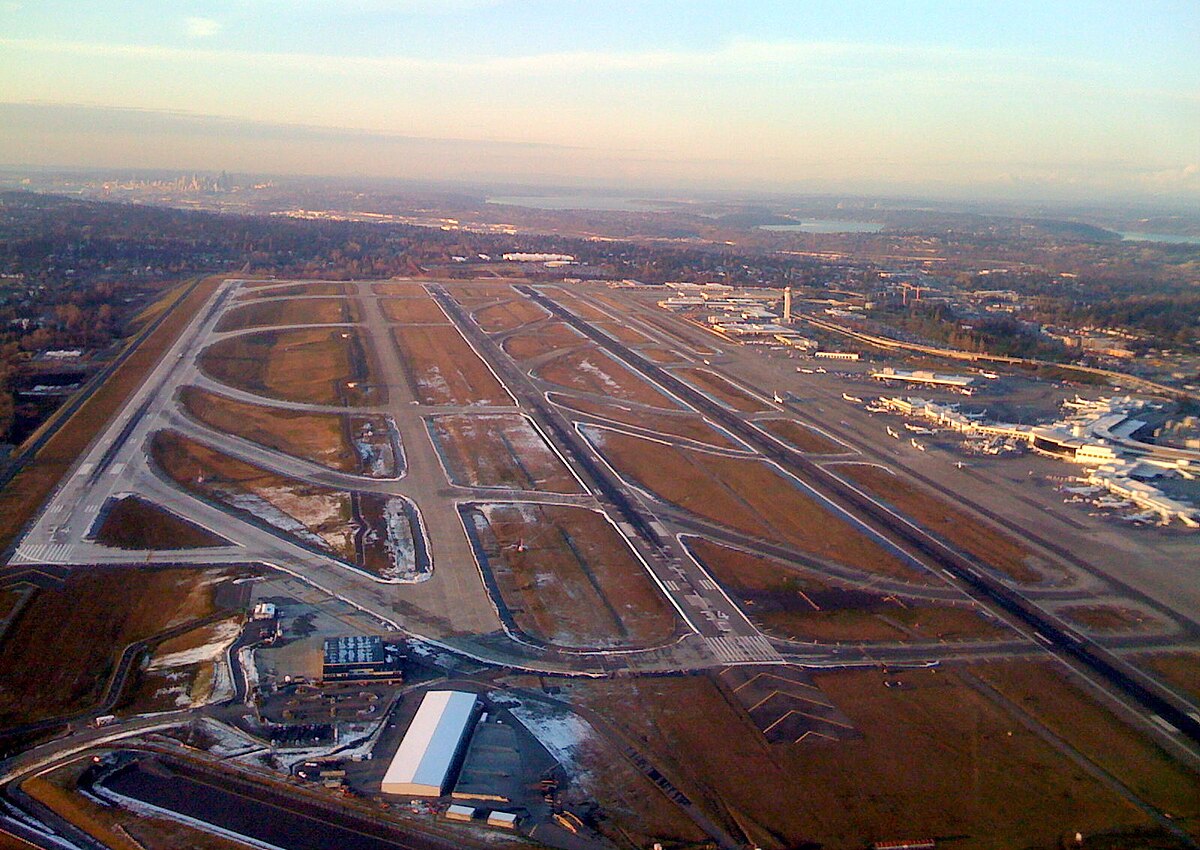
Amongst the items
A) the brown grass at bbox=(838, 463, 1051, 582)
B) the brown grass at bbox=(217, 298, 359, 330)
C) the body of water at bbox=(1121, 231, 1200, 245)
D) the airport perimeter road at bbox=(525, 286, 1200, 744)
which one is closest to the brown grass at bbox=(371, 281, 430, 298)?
the brown grass at bbox=(217, 298, 359, 330)

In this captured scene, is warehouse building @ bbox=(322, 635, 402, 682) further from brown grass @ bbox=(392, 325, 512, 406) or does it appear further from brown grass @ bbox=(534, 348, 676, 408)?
brown grass @ bbox=(534, 348, 676, 408)

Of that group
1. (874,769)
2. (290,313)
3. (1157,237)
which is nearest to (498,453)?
(874,769)

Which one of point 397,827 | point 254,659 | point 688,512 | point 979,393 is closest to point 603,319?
point 979,393

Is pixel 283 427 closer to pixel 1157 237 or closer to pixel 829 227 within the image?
pixel 1157 237

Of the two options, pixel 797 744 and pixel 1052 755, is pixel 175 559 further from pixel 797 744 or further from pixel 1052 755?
pixel 1052 755

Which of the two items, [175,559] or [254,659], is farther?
[175,559]

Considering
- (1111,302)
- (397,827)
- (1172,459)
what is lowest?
(397,827)

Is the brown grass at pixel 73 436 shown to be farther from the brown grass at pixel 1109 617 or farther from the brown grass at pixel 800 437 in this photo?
the brown grass at pixel 1109 617
